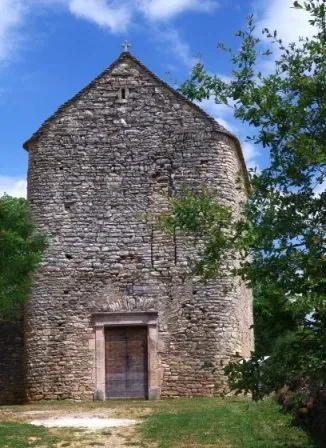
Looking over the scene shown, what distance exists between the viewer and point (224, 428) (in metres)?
12.1

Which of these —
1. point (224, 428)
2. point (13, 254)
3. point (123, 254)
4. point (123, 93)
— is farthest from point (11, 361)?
point (224, 428)

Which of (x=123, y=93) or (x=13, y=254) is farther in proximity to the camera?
(x=123, y=93)

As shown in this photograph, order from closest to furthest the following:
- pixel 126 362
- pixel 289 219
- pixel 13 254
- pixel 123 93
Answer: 1. pixel 289 219
2. pixel 13 254
3. pixel 126 362
4. pixel 123 93

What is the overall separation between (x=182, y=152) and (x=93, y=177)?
2.27 meters

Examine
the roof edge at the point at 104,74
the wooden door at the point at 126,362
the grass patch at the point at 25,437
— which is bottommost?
the grass patch at the point at 25,437

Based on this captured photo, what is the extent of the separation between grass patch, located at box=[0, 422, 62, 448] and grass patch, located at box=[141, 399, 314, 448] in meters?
1.39

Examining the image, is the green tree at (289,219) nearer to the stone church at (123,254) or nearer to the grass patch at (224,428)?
the grass patch at (224,428)

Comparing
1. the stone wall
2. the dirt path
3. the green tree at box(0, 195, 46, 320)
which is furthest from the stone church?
the green tree at box(0, 195, 46, 320)

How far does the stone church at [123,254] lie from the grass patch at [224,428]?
12.1 feet

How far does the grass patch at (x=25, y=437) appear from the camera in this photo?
10797 millimetres

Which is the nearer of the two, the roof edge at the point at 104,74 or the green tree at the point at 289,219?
the green tree at the point at 289,219

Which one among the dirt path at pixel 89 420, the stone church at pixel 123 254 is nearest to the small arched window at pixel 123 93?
the stone church at pixel 123 254

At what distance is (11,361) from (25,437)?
9.16 m

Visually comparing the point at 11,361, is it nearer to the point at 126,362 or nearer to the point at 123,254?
the point at 126,362
